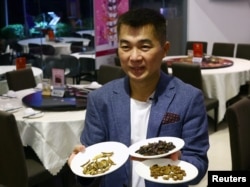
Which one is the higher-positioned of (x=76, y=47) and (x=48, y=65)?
(x=76, y=47)

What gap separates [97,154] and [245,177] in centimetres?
60

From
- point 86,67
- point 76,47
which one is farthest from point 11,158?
point 76,47

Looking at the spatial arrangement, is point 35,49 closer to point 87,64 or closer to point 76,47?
point 76,47

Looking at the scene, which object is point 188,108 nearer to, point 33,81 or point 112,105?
point 112,105

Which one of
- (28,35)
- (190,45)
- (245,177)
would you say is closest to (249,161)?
(245,177)

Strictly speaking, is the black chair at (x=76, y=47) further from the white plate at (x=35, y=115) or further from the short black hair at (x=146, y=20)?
the short black hair at (x=146, y=20)

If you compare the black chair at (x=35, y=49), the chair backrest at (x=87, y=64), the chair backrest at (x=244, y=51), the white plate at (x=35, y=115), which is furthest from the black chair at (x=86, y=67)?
the white plate at (x=35, y=115)

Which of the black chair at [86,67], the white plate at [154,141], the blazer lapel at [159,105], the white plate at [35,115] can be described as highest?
the blazer lapel at [159,105]

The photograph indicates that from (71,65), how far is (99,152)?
474cm

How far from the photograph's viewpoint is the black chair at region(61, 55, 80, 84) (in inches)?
234

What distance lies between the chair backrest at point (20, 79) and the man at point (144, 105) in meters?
2.49

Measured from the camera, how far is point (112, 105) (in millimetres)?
1434

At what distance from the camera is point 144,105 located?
1.44m

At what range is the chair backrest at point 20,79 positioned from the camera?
3766 millimetres
